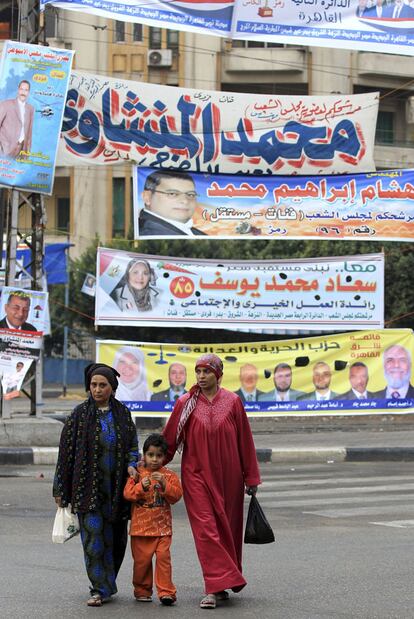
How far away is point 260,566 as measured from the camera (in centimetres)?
856

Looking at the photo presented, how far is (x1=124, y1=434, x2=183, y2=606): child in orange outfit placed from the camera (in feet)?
23.1

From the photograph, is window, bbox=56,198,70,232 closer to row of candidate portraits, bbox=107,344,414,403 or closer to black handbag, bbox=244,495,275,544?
row of candidate portraits, bbox=107,344,414,403

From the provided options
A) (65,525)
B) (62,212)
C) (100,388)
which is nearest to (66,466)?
(65,525)

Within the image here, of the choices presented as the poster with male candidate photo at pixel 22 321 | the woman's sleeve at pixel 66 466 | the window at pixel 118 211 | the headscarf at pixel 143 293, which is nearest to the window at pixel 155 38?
the window at pixel 118 211

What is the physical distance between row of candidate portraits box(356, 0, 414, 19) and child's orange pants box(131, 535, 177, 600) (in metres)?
11.4

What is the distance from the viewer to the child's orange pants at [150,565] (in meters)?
7.05

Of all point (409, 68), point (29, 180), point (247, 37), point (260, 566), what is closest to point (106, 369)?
point (260, 566)

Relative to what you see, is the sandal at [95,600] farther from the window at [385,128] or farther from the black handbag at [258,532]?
the window at [385,128]

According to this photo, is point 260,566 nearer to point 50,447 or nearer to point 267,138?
point 50,447

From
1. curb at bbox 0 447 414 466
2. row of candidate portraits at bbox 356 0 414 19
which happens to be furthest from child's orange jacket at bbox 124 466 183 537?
row of candidate portraits at bbox 356 0 414 19

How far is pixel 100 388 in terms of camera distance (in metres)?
7.10

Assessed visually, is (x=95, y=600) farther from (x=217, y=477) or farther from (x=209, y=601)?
(x=217, y=477)

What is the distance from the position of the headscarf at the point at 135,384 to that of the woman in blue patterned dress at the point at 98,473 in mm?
10409

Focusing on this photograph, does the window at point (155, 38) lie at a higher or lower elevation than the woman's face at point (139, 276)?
higher
